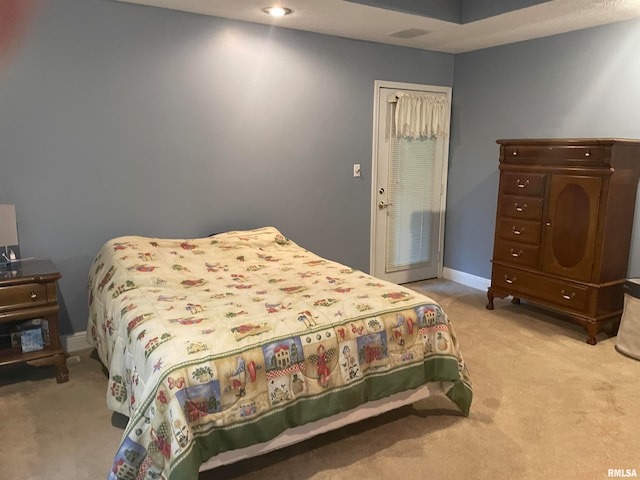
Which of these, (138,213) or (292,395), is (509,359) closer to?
(292,395)

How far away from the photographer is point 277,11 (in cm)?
356

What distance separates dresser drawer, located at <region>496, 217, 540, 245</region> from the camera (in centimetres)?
396

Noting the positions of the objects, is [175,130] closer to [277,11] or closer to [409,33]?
[277,11]

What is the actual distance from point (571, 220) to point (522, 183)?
50 centimetres

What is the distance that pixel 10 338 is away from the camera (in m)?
3.05

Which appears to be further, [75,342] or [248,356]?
[75,342]

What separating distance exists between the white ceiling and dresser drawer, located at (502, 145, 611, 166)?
952mm

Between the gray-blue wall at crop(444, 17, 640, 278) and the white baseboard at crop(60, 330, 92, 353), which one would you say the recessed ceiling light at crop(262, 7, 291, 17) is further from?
the white baseboard at crop(60, 330, 92, 353)

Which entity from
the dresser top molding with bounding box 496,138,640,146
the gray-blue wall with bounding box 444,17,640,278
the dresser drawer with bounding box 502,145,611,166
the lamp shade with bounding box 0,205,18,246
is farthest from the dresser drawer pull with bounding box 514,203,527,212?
the lamp shade with bounding box 0,205,18,246

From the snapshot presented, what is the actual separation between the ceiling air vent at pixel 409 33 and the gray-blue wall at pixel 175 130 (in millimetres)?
317

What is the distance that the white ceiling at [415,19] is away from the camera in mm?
3379

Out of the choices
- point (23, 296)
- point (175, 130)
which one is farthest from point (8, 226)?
point (175, 130)

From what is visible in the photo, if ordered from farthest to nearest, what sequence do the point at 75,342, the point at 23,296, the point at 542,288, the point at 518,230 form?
the point at 518,230 < the point at 542,288 < the point at 75,342 < the point at 23,296

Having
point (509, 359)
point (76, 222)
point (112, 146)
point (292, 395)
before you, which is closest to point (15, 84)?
point (112, 146)
